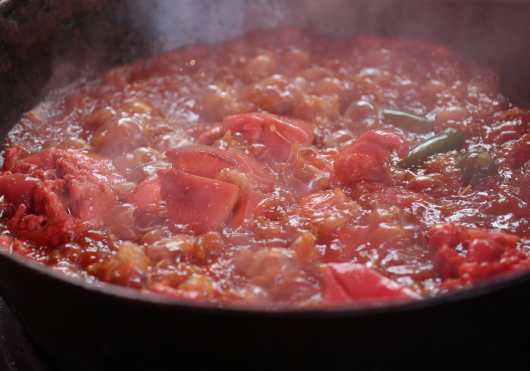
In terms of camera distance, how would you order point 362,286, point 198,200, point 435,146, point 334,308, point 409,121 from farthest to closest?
point 409,121
point 435,146
point 198,200
point 362,286
point 334,308

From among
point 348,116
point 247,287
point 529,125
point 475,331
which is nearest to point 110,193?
point 247,287

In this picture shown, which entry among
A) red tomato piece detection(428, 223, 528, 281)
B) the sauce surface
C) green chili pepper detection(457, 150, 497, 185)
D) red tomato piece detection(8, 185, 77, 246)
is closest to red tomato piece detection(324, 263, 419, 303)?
the sauce surface

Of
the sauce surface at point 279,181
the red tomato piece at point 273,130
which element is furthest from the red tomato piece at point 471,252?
the red tomato piece at point 273,130

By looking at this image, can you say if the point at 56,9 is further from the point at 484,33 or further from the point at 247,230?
the point at 484,33

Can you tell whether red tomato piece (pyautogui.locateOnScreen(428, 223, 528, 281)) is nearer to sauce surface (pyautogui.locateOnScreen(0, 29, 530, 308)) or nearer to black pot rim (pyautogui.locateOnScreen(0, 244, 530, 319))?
sauce surface (pyautogui.locateOnScreen(0, 29, 530, 308))


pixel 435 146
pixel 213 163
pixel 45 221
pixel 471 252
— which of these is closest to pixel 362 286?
pixel 471 252

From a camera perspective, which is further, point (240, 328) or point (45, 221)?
point (45, 221)

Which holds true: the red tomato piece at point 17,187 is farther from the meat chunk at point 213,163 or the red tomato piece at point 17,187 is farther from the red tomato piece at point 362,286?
the red tomato piece at point 362,286

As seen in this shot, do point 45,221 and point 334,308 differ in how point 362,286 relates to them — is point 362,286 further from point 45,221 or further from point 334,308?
point 45,221
